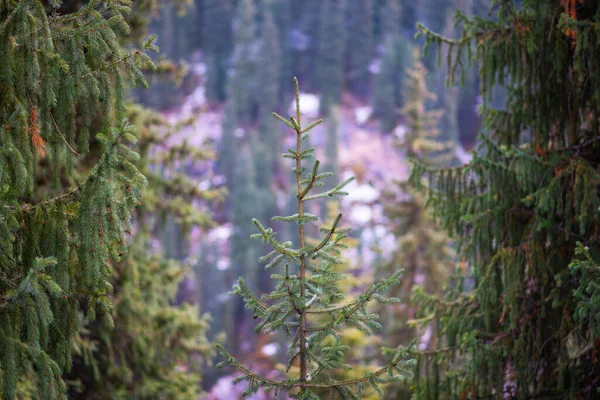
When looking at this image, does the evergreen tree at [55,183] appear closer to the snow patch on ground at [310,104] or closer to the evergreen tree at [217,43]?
the snow patch on ground at [310,104]

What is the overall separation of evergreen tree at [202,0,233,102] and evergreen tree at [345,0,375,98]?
17357mm

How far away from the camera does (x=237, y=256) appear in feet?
149

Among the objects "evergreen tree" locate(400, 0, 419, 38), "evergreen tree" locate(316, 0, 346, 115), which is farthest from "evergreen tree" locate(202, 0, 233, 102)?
"evergreen tree" locate(400, 0, 419, 38)

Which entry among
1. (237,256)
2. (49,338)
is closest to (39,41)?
(49,338)

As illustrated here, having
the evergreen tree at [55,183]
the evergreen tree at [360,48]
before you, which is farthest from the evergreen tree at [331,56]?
the evergreen tree at [55,183]

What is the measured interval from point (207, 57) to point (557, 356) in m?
72.5

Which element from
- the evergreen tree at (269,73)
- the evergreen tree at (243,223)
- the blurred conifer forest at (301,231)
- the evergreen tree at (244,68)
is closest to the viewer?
the blurred conifer forest at (301,231)

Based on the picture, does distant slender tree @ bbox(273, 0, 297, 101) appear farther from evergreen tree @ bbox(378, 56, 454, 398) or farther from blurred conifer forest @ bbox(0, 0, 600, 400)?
blurred conifer forest @ bbox(0, 0, 600, 400)

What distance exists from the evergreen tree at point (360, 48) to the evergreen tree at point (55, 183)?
225 feet

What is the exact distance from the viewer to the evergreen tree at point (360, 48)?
69.2 meters

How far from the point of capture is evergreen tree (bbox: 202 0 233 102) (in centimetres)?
7081

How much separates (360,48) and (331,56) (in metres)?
5.95

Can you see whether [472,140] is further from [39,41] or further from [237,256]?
[39,41]

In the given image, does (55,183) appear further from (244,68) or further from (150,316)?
(244,68)
